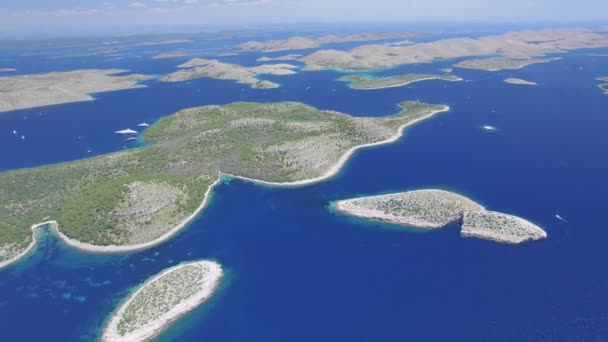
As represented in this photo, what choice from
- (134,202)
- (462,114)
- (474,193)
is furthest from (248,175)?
(462,114)

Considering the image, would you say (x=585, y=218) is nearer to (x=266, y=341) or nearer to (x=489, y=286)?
(x=489, y=286)

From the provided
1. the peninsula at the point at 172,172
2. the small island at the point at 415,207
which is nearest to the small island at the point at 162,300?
the peninsula at the point at 172,172

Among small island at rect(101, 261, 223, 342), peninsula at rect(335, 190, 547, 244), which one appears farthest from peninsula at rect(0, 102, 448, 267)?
peninsula at rect(335, 190, 547, 244)

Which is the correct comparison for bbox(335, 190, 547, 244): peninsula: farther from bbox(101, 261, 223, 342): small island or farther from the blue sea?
bbox(101, 261, 223, 342): small island

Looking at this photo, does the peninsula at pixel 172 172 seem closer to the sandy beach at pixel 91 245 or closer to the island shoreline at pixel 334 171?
the sandy beach at pixel 91 245

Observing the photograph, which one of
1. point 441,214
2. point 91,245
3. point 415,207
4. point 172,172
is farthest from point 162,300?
point 441,214
